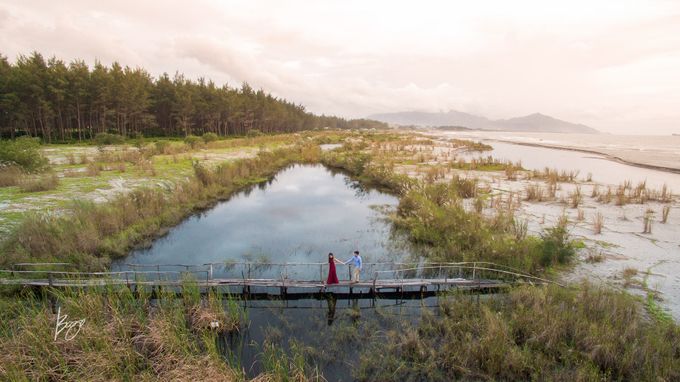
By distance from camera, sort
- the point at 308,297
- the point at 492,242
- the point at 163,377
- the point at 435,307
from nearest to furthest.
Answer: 1. the point at 163,377
2. the point at 435,307
3. the point at 308,297
4. the point at 492,242

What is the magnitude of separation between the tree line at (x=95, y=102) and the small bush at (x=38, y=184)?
1426 inches

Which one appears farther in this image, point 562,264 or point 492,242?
point 492,242

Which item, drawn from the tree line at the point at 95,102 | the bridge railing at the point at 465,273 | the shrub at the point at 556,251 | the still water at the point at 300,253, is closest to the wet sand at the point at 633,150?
the shrub at the point at 556,251

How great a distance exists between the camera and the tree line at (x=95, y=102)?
4972cm

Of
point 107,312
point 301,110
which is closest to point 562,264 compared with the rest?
point 107,312

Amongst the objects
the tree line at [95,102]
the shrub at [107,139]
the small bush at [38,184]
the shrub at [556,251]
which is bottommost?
the shrub at [556,251]

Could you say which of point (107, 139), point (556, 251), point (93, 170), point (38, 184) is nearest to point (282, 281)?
point (556, 251)

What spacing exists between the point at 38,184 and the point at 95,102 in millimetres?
42490

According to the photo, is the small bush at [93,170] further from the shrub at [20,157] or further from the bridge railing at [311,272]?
the bridge railing at [311,272]

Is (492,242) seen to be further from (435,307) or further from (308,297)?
(308,297)

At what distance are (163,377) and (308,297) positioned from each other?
20.4 feet

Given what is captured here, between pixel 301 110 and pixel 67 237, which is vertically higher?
pixel 301 110

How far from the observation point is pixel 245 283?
12789 millimetres

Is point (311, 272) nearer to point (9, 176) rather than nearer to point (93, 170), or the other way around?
point (93, 170)
